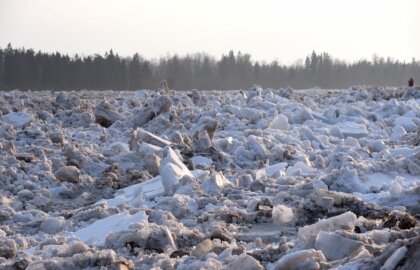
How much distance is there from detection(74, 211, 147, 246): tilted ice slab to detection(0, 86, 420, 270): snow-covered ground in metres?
0.01

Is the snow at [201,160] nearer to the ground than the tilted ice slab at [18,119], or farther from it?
nearer to the ground

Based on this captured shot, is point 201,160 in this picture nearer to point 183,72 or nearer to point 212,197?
point 212,197

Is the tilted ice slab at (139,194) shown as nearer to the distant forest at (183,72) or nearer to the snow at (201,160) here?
the snow at (201,160)

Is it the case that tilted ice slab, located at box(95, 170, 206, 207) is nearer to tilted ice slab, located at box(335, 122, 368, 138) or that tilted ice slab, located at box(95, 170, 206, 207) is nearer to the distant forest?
tilted ice slab, located at box(335, 122, 368, 138)

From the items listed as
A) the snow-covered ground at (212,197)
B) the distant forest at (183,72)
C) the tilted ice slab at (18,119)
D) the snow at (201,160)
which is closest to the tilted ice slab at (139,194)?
the snow-covered ground at (212,197)

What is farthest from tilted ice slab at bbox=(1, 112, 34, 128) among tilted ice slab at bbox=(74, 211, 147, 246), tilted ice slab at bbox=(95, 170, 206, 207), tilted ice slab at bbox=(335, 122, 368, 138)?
tilted ice slab at bbox=(74, 211, 147, 246)

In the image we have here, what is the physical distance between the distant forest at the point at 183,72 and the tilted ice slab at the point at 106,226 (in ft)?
133

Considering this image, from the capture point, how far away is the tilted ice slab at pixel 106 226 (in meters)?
3.63

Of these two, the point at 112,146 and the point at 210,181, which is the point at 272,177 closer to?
the point at 210,181

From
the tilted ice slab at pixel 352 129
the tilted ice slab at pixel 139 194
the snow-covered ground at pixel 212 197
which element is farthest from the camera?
the tilted ice slab at pixel 352 129

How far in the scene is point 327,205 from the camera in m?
3.87

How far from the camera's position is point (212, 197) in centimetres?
453

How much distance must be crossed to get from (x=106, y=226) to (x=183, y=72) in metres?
56.1

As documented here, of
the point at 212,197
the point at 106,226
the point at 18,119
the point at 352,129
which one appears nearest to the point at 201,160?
the point at 212,197
